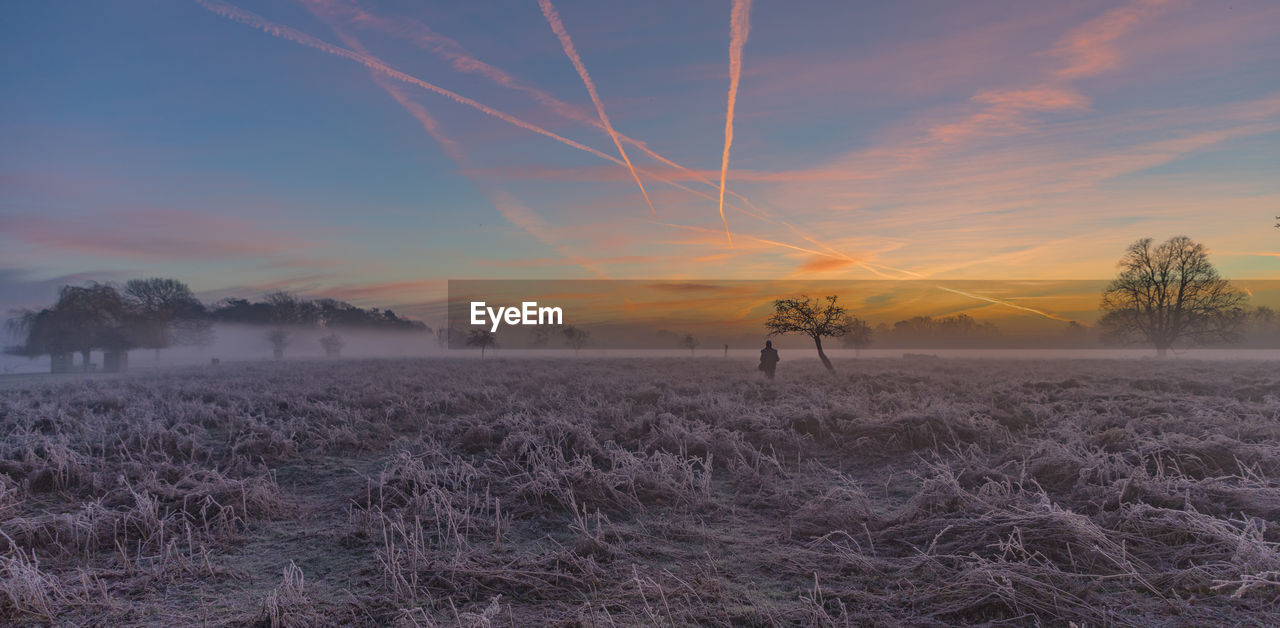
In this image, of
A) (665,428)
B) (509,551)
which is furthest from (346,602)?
(665,428)

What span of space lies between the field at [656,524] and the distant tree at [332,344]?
A: 7088 cm

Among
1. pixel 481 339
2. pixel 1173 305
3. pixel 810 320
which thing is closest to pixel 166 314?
pixel 481 339

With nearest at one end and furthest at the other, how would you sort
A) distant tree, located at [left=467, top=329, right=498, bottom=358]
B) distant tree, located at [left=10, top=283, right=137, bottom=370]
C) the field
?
the field, distant tree, located at [left=10, top=283, right=137, bottom=370], distant tree, located at [left=467, top=329, right=498, bottom=358]

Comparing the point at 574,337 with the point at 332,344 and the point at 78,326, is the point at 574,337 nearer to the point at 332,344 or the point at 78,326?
the point at 332,344

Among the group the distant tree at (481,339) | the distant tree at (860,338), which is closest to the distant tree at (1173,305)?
the distant tree at (860,338)

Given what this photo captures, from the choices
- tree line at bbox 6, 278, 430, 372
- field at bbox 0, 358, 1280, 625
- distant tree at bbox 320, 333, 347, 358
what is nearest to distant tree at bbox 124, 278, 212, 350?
tree line at bbox 6, 278, 430, 372

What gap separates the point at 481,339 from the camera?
81.4 m

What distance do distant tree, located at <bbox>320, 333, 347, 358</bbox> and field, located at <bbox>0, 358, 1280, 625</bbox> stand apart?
70.9 m

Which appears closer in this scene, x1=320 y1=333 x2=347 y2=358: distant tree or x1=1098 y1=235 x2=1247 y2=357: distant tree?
x1=1098 y1=235 x2=1247 y2=357: distant tree

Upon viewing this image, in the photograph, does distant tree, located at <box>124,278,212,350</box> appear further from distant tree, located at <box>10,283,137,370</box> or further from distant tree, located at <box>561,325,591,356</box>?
distant tree, located at <box>561,325,591,356</box>

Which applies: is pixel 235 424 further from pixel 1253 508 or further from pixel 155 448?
pixel 1253 508

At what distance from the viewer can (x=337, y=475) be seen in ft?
30.0

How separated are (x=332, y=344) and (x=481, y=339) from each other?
19.2 metres

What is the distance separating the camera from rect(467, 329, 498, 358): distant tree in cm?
8044
